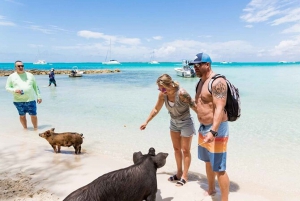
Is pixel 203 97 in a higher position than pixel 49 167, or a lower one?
higher

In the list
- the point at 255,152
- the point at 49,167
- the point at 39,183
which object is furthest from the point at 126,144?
the point at 255,152

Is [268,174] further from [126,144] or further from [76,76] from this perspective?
[76,76]

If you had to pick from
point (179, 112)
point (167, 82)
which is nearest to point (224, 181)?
point (179, 112)

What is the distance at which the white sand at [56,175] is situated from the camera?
3.65 metres

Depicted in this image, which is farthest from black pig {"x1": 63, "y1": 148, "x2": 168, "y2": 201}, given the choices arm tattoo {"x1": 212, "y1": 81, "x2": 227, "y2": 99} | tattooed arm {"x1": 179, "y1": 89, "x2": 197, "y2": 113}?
arm tattoo {"x1": 212, "y1": 81, "x2": 227, "y2": 99}

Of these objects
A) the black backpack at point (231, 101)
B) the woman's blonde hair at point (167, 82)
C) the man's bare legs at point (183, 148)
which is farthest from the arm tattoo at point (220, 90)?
the man's bare legs at point (183, 148)

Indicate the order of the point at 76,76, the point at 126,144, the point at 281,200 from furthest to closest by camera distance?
the point at 76,76 → the point at 126,144 → the point at 281,200

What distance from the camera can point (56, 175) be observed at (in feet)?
14.2

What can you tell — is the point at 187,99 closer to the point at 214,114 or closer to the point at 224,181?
the point at 214,114

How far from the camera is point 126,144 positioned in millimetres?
6734

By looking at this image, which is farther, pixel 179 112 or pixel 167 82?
pixel 179 112

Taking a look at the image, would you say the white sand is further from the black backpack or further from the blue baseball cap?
the blue baseball cap

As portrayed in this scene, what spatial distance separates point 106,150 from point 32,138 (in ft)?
8.92

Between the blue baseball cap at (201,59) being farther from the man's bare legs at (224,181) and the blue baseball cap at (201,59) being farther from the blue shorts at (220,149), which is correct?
the man's bare legs at (224,181)
